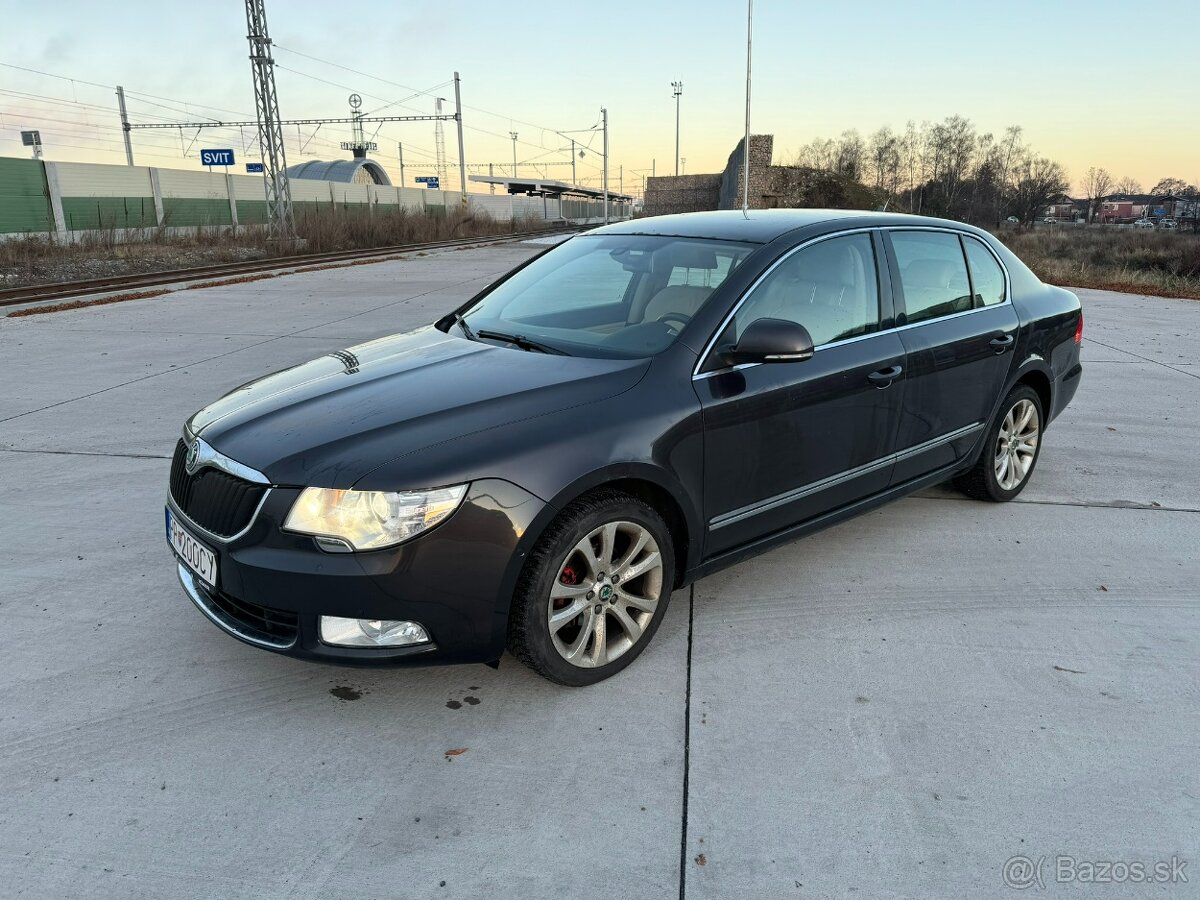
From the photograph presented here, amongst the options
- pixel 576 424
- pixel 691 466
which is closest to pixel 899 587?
pixel 691 466

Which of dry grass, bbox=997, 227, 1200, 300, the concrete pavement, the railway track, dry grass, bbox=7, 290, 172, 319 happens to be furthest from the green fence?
dry grass, bbox=997, 227, 1200, 300

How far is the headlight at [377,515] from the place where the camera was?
2.61 m

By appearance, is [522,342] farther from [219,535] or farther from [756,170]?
[756,170]

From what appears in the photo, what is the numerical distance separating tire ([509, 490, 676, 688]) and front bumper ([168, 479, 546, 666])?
100 mm

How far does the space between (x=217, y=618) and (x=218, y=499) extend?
41 centimetres

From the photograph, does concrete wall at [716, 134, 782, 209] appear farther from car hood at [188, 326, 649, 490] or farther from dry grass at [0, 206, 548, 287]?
car hood at [188, 326, 649, 490]

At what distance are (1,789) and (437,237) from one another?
4473cm

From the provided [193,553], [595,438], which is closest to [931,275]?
[595,438]

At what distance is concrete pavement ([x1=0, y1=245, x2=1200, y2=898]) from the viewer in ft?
7.50

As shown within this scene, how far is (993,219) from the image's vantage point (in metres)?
91.4

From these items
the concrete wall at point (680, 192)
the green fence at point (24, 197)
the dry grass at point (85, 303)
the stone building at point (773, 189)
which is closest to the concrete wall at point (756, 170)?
the stone building at point (773, 189)

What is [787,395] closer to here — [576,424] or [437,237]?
[576,424]

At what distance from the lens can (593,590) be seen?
9.84ft

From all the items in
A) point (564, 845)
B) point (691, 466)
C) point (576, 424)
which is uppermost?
point (576, 424)
